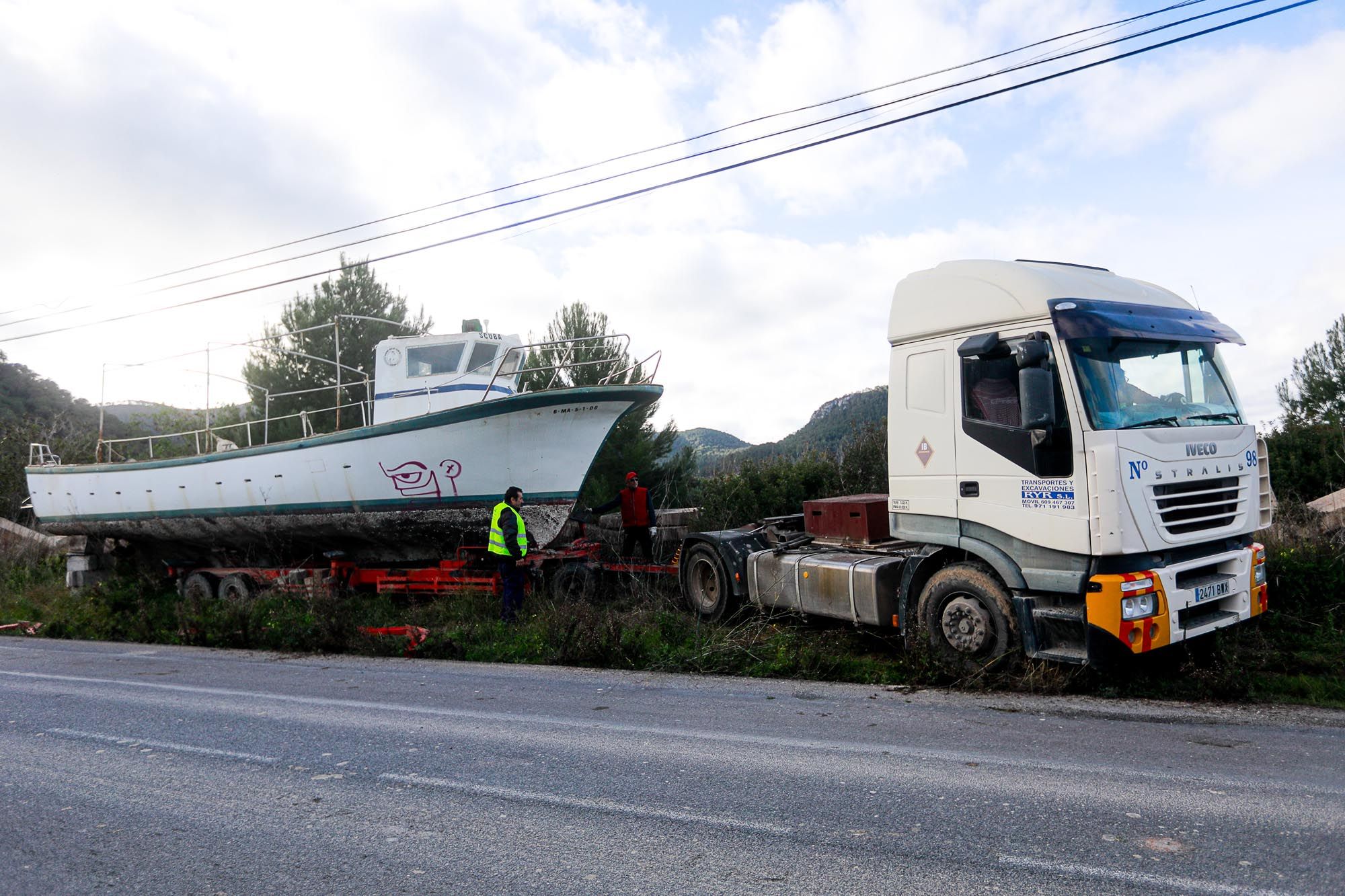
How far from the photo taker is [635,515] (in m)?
13.0

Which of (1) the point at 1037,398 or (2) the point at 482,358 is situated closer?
(1) the point at 1037,398

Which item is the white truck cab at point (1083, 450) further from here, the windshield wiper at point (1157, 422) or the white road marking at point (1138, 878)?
the white road marking at point (1138, 878)

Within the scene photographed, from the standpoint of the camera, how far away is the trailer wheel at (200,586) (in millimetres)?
14617

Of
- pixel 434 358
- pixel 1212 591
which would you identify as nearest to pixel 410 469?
pixel 434 358

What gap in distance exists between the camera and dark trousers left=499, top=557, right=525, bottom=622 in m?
10.9

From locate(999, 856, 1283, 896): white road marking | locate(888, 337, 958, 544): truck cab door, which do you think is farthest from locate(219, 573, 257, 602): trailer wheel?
locate(999, 856, 1283, 896): white road marking

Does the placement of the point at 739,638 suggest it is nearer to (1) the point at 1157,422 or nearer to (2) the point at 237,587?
(1) the point at 1157,422

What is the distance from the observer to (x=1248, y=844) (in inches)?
144

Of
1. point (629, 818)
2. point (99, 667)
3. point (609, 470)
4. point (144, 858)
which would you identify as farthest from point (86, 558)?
point (629, 818)

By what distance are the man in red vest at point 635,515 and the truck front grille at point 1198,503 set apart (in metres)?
7.53

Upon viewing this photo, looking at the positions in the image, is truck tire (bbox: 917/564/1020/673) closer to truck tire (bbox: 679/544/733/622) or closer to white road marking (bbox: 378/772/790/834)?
truck tire (bbox: 679/544/733/622)

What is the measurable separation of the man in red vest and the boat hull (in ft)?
2.09

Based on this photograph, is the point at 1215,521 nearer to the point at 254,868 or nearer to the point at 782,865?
the point at 782,865

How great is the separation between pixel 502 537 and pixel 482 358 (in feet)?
12.5
